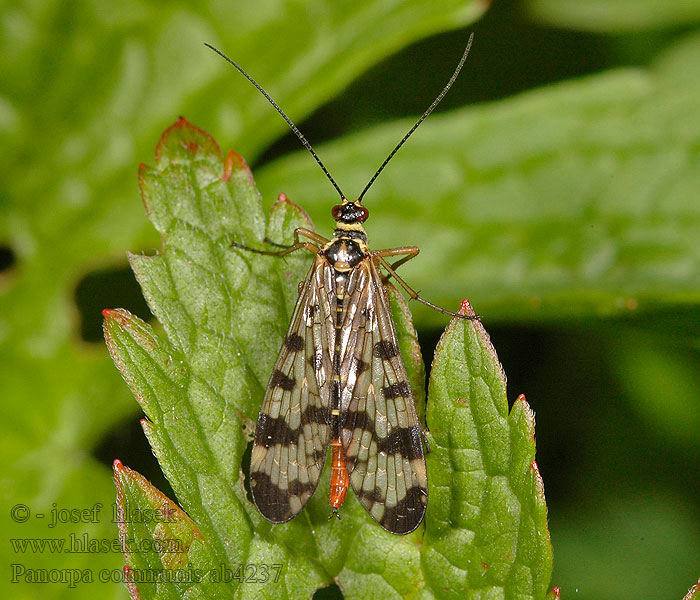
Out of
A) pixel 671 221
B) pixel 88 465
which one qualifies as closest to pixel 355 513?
pixel 88 465

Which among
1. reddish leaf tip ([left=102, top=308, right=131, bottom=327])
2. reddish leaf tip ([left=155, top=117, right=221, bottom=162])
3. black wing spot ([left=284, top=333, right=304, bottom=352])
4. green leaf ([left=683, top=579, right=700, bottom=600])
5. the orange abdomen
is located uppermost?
reddish leaf tip ([left=155, top=117, right=221, bottom=162])

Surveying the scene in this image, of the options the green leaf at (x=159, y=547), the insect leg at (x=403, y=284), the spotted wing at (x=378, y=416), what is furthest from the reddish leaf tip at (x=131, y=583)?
the insect leg at (x=403, y=284)

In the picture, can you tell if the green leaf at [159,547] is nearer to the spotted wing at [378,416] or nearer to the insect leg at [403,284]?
the spotted wing at [378,416]

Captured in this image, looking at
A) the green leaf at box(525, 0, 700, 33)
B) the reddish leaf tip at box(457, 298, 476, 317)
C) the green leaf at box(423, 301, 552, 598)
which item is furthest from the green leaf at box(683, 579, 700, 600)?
the green leaf at box(525, 0, 700, 33)

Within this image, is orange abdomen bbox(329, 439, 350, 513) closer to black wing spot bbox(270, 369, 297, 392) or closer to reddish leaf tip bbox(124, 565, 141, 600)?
black wing spot bbox(270, 369, 297, 392)

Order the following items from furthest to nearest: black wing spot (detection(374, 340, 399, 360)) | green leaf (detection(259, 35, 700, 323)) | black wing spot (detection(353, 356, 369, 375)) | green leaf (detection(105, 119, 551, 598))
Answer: green leaf (detection(259, 35, 700, 323)) < black wing spot (detection(353, 356, 369, 375)) < black wing spot (detection(374, 340, 399, 360)) < green leaf (detection(105, 119, 551, 598))

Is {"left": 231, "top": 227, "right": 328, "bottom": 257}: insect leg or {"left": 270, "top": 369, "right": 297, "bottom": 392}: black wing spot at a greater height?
{"left": 231, "top": 227, "right": 328, "bottom": 257}: insect leg

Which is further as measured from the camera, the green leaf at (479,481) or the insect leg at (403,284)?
the insect leg at (403,284)
